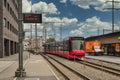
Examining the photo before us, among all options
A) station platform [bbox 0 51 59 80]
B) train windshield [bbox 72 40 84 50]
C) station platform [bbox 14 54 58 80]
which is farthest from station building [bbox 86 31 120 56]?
station platform [bbox 14 54 58 80]

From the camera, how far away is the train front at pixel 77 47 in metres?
44.0

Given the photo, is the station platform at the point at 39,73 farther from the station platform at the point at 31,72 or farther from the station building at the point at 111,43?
the station building at the point at 111,43

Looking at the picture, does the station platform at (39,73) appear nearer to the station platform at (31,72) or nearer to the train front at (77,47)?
the station platform at (31,72)

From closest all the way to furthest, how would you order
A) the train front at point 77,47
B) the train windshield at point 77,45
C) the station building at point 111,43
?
1. the train front at point 77,47
2. the train windshield at point 77,45
3. the station building at point 111,43

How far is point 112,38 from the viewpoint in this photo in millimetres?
67062

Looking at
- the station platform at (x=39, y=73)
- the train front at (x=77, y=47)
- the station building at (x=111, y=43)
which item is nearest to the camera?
the station platform at (x=39, y=73)

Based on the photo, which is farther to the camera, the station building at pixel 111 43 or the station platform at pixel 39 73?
the station building at pixel 111 43

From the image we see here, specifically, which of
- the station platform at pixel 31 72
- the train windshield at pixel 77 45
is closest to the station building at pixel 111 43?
the train windshield at pixel 77 45

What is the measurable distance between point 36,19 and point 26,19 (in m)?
0.68

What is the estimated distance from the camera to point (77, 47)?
44406mm

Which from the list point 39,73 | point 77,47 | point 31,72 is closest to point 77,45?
point 77,47

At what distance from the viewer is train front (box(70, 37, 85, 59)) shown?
44.0m

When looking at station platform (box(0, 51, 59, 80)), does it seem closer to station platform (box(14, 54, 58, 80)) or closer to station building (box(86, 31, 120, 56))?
station platform (box(14, 54, 58, 80))

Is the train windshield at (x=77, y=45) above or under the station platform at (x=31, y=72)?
above
